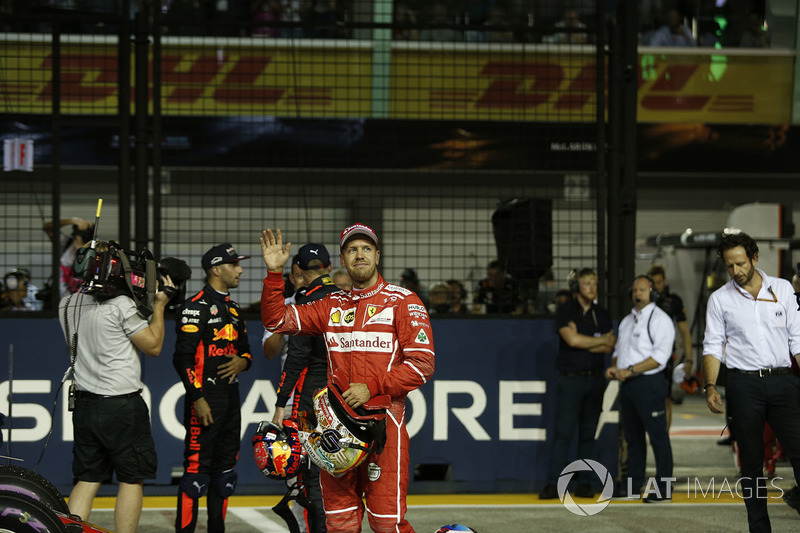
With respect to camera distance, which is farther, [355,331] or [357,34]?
[357,34]

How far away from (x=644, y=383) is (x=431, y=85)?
302 inches

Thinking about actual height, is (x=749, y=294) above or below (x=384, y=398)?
above

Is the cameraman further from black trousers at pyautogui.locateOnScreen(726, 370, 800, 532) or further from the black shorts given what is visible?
black trousers at pyautogui.locateOnScreen(726, 370, 800, 532)

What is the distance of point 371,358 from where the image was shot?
17.5 feet

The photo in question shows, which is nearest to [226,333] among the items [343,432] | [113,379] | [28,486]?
[113,379]

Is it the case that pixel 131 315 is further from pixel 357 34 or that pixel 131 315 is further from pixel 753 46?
pixel 753 46

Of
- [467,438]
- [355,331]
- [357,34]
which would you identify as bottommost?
[467,438]

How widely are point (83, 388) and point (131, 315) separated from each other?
0.57 metres

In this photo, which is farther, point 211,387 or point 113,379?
point 211,387

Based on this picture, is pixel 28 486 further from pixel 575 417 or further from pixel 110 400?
pixel 575 417

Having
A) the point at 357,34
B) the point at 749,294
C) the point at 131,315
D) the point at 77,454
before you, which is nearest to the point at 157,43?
the point at 131,315

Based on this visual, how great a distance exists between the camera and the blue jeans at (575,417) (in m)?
9.25

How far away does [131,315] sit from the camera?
21.6 feet

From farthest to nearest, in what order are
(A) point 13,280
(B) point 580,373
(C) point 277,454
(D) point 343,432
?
(A) point 13,280 → (B) point 580,373 → (C) point 277,454 → (D) point 343,432
